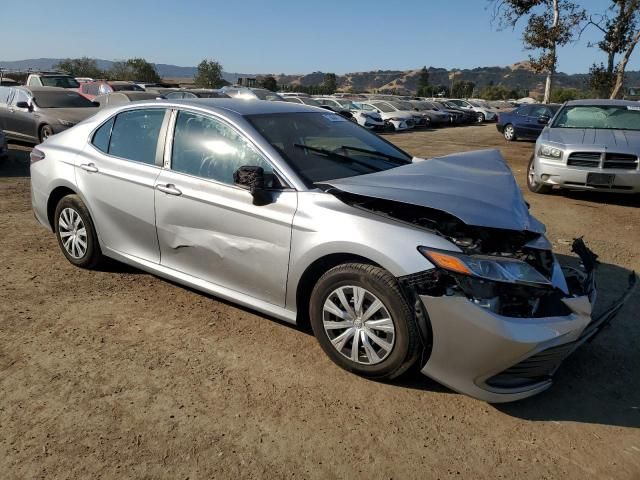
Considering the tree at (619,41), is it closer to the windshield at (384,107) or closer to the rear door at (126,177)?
the windshield at (384,107)

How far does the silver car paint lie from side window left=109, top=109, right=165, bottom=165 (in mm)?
6147

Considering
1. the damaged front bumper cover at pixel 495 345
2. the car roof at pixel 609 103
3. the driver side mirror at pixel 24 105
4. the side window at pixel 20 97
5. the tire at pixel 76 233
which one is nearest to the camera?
the damaged front bumper cover at pixel 495 345

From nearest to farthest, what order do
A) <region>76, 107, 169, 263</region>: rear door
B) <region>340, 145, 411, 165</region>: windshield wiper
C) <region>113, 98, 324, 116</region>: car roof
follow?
<region>113, 98, 324, 116</region>: car roof < <region>76, 107, 169, 263</region>: rear door < <region>340, 145, 411, 165</region>: windshield wiper

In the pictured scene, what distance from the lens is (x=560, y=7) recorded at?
25719 millimetres

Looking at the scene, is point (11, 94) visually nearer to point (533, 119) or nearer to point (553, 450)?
point (553, 450)

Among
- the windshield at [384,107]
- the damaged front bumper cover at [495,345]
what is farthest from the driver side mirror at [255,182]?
the windshield at [384,107]

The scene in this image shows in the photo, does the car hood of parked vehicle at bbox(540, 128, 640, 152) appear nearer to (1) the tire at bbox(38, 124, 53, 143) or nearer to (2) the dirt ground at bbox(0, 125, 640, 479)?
(2) the dirt ground at bbox(0, 125, 640, 479)

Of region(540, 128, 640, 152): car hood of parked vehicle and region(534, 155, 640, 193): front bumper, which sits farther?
region(540, 128, 640, 152): car hood of parked vehicle

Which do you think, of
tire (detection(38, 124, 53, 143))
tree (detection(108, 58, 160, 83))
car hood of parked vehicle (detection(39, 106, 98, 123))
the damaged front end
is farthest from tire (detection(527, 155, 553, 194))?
tree (detection(108, 58, 160, 83))

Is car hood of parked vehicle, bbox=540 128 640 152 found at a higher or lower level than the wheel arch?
higher

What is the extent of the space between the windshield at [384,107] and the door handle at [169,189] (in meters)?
22.1

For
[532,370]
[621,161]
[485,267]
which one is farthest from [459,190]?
[621,161]

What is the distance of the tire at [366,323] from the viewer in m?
2.92

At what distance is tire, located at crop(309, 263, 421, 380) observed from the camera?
292 cm
